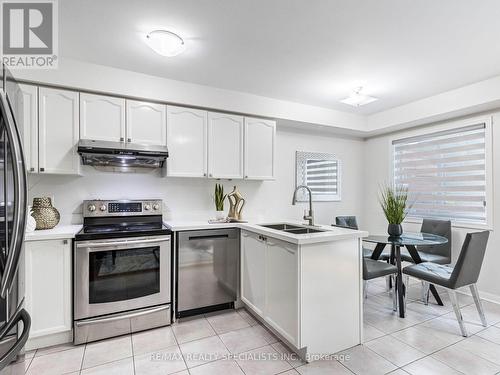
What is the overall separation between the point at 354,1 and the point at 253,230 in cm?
192

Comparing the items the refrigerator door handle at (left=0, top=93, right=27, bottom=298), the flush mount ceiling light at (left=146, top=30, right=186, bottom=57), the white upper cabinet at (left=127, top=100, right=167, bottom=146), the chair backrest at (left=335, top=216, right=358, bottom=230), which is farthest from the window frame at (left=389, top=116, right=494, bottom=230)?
the refrigerator door handle at (left=0, top=93, right=27, bottom=298)

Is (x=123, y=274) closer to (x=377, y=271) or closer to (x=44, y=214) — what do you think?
(x=44, y=214)

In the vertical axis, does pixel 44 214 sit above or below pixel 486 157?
below

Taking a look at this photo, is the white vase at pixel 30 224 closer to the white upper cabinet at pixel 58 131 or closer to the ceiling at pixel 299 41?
the white upper cabinet at pixel 58 131

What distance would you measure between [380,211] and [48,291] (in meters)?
4.45

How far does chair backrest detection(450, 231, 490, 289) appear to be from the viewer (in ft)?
7.36

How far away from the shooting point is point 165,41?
6.65ft

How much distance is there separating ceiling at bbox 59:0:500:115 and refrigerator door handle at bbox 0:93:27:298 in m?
1.11

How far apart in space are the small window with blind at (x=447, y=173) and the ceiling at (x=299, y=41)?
0.80 meters

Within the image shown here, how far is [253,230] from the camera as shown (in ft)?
8.35

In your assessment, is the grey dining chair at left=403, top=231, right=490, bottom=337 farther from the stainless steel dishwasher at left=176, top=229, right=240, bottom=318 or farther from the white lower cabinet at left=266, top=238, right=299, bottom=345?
the stainless steel dishwasher at left=176, top=229, right=240, bottom=318

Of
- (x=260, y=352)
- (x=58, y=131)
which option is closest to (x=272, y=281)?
(x=260, y=352)

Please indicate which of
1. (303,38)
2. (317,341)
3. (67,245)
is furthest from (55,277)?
(303,38)

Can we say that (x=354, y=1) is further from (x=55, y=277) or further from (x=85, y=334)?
(x=85, y=334)
